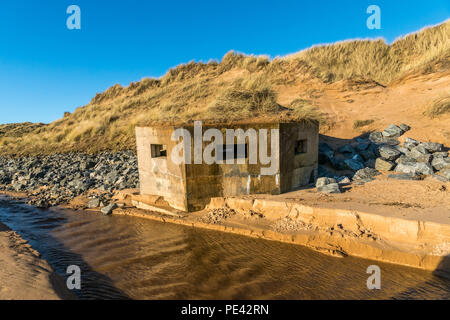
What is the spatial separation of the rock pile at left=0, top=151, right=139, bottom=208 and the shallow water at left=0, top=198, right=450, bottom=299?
2927 mm

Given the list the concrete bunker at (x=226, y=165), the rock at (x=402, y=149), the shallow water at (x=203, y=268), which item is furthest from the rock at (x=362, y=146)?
the shallow water at (x=203, y=268)

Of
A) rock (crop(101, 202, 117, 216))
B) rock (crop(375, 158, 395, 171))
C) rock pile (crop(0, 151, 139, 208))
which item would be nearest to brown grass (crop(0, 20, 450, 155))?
rock pile (crop(0, 151, 139, 208))

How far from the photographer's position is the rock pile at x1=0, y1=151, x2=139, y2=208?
380 inches

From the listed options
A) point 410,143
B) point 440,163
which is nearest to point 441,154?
point 440,163

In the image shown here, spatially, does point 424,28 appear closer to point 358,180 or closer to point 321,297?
point 358,180

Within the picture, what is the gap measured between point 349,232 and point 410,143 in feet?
22.4

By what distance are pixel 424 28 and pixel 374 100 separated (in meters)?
8.00

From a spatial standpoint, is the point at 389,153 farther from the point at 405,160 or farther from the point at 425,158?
the point at 425,158

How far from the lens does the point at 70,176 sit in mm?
11641

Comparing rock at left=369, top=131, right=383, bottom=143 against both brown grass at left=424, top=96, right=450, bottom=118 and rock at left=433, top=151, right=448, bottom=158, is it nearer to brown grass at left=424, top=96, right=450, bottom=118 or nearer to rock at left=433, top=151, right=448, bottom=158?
rock at left=433, top=151, right=448, bottom=158

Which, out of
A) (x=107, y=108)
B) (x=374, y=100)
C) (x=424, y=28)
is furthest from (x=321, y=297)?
(x=107, y=108)

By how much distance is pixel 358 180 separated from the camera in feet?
26.3
